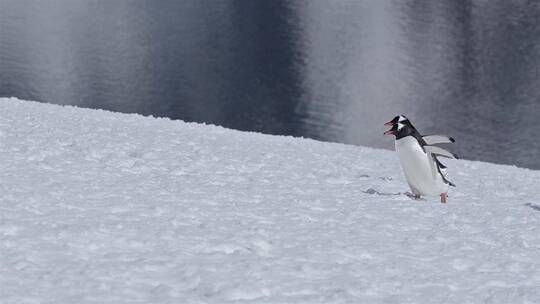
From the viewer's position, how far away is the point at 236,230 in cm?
654

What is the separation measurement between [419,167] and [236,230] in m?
3.37

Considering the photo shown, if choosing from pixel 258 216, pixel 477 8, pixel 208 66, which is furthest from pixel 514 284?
pixel 477 8

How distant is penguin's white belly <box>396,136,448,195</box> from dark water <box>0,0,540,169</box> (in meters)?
31.1

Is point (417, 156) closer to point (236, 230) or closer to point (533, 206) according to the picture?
point (533, 206)

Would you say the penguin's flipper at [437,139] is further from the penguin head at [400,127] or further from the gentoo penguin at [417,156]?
the penguin head at [400,127]

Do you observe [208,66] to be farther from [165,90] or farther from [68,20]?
[68,20]

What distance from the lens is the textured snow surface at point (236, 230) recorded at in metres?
4.87

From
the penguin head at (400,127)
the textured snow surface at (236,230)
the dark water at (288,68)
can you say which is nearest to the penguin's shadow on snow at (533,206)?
the textured snow surface at (236,230)

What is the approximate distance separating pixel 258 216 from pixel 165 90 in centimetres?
4405

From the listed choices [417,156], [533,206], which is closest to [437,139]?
[417,156]

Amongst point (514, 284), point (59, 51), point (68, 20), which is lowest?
point (514, 284)

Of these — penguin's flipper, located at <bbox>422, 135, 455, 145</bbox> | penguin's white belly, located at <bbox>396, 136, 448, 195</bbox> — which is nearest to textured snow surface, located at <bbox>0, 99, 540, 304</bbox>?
penguin's white belly, located at <bbox>396, 136, 448, 195</bbox>

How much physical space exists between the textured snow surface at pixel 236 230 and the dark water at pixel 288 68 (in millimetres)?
30353

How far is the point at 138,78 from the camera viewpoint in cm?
5266
